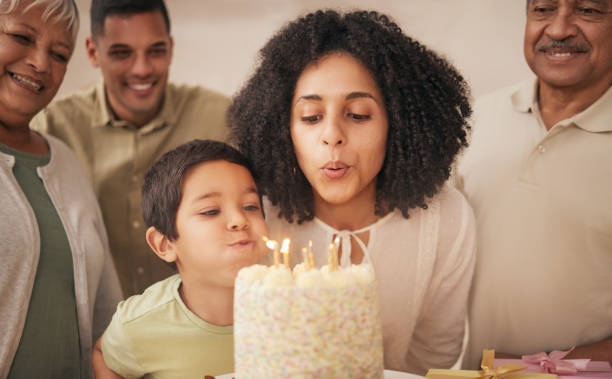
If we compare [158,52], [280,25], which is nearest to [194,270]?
[158,52]

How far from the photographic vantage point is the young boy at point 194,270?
1562 millimetres

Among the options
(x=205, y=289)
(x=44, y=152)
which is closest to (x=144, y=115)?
(x=44, y=152)

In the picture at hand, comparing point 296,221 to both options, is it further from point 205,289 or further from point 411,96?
point 411,96

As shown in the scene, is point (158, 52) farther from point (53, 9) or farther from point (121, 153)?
point (53, 9)

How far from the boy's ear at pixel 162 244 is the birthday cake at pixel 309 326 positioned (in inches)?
25.3

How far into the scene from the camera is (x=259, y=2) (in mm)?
3104

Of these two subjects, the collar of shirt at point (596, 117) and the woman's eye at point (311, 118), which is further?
the collar of shirt at point (596, 117)

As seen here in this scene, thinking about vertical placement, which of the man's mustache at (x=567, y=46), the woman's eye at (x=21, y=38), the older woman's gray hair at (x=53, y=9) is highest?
the older woman's gray hair at (x=53, y=9)

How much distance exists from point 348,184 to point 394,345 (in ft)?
1.94

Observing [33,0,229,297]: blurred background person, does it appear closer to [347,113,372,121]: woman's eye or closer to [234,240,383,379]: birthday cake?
[347,113,372,121]: woman's eye

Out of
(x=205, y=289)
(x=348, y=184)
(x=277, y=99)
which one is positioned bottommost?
(x=205, y=289)

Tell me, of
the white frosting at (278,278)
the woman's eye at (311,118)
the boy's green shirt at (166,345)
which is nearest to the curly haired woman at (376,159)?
the woman's eye at (311,118)

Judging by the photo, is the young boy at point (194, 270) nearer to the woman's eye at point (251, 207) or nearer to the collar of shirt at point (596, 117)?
the woman's eye at point (251, 207)

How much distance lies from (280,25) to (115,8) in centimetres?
95
